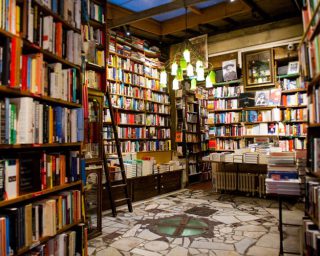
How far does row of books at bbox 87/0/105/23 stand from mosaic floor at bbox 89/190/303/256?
2996 millimetres

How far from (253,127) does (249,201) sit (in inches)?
66.1

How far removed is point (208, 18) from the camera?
254 inches

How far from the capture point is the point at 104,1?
421 centimetres

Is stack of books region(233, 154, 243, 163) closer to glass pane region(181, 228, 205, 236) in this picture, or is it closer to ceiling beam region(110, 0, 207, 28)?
glass pane region(181, 228, 205, 236)

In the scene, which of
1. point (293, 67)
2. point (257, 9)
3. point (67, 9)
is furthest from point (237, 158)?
point (67, 9)

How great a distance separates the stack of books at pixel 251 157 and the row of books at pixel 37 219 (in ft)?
13.0

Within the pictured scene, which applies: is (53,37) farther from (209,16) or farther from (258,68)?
(258,68)

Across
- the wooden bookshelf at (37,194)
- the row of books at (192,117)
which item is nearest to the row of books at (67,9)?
the wooden bookshelf at (37,194)

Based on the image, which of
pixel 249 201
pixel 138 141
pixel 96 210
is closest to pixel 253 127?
pixel 249 201

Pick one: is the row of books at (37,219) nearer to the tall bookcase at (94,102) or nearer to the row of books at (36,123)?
the row of books at (36,123)

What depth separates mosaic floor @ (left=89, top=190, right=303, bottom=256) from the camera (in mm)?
3205

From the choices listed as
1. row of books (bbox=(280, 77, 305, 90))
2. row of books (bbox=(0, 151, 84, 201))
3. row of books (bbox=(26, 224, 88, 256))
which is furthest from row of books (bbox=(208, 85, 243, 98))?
row of books (bbox=(26, 224, 88, 256))

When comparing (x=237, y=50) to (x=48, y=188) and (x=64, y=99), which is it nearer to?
(x=64, y=99)

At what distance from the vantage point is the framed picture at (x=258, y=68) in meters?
6.28
